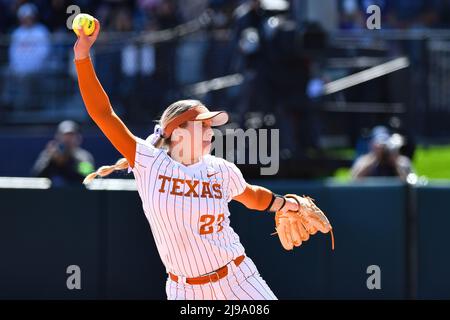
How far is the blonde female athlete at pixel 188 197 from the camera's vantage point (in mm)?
4906

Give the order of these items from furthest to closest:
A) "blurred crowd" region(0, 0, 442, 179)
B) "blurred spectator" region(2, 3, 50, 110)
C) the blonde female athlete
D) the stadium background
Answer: "blurred spectator" region(2, 3, 50, 110)
"blurred crowd" region(0, 0, 442, 179)
the stadium background
the blonde female athlete

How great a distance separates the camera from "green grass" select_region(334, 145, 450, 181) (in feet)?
40.8

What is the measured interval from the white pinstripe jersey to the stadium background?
7.27 feet

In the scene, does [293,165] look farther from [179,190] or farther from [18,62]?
[179,190]

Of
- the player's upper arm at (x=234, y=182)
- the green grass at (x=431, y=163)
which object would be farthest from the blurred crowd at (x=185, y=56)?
the player's upper arm at (x=234, y=182)

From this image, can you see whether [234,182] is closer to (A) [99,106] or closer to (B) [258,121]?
(A) [99,106]

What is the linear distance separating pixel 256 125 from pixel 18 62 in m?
3.68

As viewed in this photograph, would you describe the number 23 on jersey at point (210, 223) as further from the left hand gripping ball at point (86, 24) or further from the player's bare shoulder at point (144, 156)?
the left hand gripping ball at point (86, 24)

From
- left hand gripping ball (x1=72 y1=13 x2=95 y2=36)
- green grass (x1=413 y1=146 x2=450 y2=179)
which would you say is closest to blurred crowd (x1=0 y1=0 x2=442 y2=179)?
green grass (x1=413 y1=146 x2=450 y2=179)

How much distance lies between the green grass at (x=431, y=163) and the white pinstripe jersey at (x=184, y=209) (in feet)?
24.4

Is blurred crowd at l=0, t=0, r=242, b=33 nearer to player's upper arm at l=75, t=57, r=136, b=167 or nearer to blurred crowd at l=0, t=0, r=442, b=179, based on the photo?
blurred crowd at l=0, t=0, r=442, b=179

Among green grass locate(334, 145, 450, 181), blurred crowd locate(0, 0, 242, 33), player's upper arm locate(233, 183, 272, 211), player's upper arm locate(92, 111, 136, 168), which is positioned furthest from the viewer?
blurred crowd locate(0, 0, 242, 33)

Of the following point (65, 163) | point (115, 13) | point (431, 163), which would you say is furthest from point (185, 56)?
point (431, 163)
